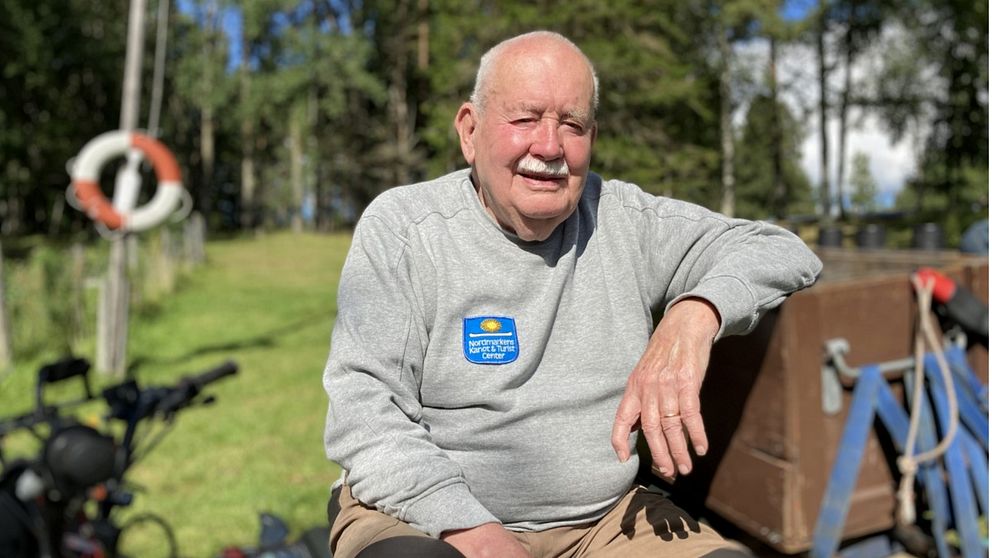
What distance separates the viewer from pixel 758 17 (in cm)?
2153

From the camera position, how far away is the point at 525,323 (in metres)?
1.60

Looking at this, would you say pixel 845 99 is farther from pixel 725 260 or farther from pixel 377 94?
pixel 725 260

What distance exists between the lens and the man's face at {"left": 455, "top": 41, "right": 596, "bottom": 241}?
5.22 ft

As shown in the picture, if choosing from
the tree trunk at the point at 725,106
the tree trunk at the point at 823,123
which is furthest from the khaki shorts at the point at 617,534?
the tree trunk at the point at 823,123

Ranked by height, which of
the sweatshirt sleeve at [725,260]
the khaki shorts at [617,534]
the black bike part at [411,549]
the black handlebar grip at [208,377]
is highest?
the sweatshirt sleeve at [725,260]

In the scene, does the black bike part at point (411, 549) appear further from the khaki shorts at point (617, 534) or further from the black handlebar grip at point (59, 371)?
the black handlebar grip at point (59, 371)

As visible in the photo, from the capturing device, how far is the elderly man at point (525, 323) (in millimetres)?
1469

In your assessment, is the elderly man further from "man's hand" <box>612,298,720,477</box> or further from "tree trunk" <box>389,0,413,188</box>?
"tree trunk" <box>389,0,413,188</box>

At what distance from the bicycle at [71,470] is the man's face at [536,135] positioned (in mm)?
1783

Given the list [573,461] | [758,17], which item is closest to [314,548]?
[573,461]

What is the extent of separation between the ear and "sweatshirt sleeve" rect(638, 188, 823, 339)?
0.37 meters

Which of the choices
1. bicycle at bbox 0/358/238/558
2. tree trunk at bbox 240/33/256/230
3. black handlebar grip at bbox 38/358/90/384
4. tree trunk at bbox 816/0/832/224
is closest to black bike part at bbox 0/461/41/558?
bicycle at bbox 0/358/238/558

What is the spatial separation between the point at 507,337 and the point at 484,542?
0.38m

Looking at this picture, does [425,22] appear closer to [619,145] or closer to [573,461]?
[619,145]
